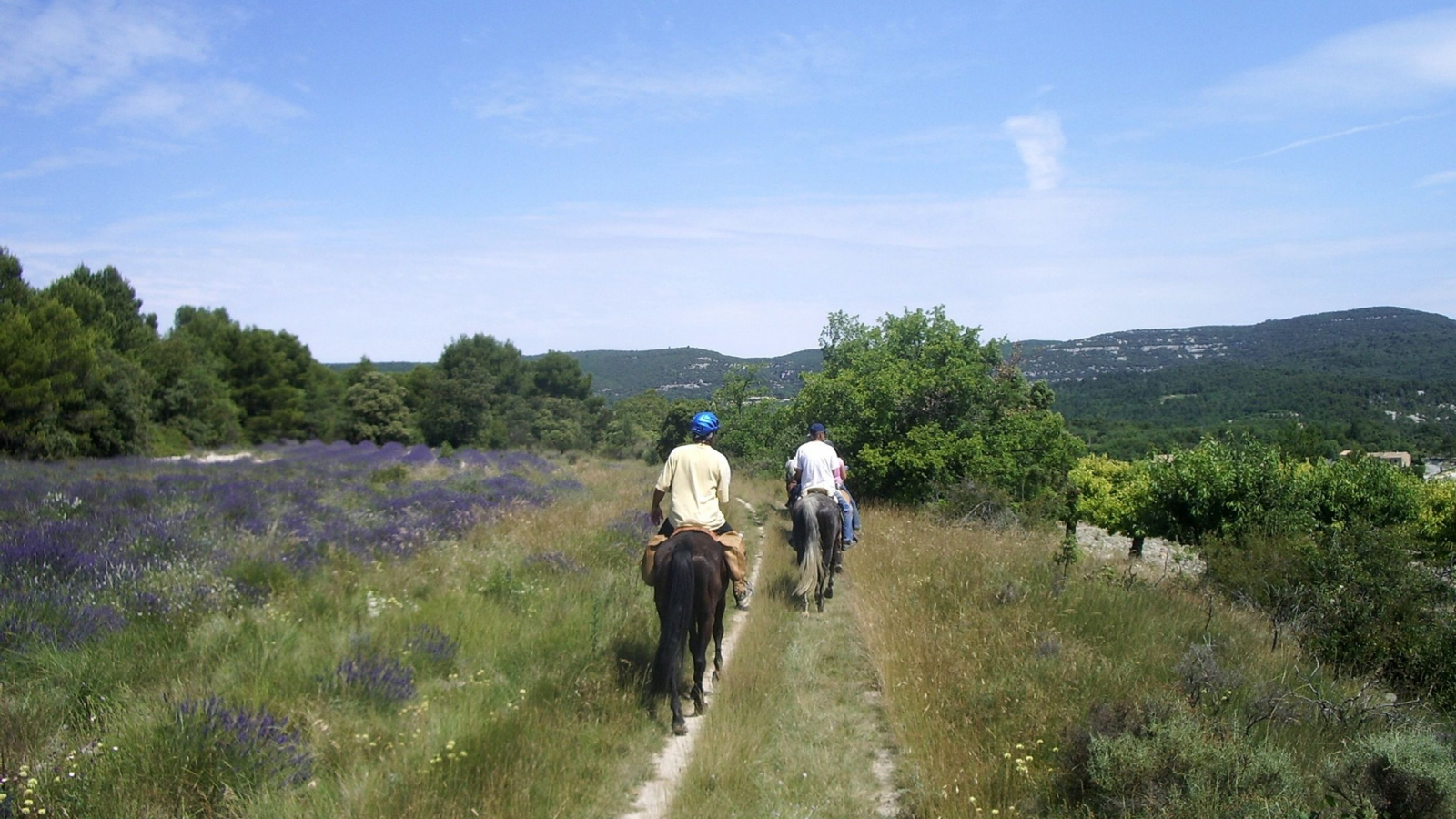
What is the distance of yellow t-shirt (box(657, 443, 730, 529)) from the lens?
6.71m

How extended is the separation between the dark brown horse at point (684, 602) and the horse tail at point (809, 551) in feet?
11.4

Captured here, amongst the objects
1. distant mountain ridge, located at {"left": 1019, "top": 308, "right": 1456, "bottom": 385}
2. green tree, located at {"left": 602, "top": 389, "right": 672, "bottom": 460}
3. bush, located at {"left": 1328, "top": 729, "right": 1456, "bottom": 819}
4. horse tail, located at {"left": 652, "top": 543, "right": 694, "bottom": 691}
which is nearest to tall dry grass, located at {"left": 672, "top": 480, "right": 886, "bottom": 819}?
horse tail, located at {"left": 652, "top": 543, "right": 694, "bottom": 691}

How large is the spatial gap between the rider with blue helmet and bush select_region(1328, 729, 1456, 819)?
408cm

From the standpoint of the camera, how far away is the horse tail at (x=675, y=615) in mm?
6160

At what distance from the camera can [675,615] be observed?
6242 mm

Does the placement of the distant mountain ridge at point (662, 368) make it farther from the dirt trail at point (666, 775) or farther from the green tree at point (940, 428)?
the dirt trail at point (666, 775)

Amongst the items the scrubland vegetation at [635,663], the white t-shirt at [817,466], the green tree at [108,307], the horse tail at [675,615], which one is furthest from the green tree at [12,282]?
the horse tail at [675,615]

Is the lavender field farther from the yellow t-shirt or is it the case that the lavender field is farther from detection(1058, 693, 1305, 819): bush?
detection(1058, 693, 1305, 819): bush

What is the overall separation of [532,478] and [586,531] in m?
11.7

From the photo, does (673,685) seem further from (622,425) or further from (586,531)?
(622,425)

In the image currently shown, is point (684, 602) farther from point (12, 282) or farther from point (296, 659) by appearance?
point (12, 282)

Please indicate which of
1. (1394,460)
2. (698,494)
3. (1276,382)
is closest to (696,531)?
(698,494)

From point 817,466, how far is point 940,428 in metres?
10.6

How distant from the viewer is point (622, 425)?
72062 millimetres
